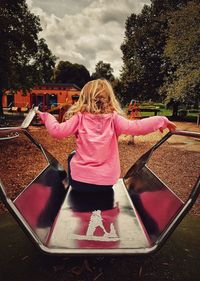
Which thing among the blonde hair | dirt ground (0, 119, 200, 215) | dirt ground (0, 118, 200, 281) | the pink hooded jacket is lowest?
dirt ground (0, 119, 200, 215)

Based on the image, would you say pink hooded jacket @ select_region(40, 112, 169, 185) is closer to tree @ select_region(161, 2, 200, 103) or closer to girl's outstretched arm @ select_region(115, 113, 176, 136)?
girl's outstretched arm @ select_region(115, 113, 176, 136)

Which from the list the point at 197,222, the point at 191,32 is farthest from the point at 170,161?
the point at 191,32

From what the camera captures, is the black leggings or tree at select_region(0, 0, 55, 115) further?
tree at select_region(0, 0, 55, 115)

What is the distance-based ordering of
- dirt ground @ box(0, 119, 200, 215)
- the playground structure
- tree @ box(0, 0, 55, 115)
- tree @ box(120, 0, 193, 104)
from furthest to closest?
tree @ box(120, 0, 193, 104)
tree @ box(0, 0, 55, 115)
dirt ground @ box(0, 119, 200, 215)
the playground structure

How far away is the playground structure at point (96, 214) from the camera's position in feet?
7.03

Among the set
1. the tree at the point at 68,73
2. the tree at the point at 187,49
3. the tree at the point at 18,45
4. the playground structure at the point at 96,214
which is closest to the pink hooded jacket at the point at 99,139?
the playground structure at the point at 96,214

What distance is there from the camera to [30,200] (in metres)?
2.54

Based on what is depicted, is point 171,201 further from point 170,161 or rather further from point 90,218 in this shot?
point 170,161

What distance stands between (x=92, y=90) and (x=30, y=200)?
1208mm

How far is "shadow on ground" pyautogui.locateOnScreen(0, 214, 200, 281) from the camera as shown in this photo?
107 inches

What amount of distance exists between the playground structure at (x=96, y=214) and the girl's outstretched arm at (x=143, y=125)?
0.45ft

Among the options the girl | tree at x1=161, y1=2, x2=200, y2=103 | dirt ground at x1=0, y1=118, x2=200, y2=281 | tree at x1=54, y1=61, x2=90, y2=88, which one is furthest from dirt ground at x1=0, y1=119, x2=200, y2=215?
tree at x1=54, y1=61, x2=90, y2=88

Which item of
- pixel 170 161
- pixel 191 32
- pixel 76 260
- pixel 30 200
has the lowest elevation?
pixel 170 161

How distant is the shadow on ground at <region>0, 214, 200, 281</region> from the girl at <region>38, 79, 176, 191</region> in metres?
0.71
